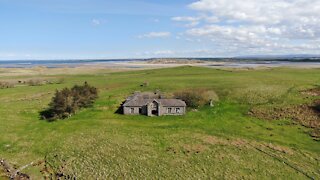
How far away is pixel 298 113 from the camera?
62656mm

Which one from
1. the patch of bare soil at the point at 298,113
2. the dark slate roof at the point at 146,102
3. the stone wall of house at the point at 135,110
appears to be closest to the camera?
the patch of bare soil at the point at 298,113

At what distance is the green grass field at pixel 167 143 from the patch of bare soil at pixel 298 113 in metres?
1.80

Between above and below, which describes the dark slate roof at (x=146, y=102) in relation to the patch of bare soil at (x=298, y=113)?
above

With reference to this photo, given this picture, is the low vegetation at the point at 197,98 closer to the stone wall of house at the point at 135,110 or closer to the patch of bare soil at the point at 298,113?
the stone wall of house at the point at 135,110

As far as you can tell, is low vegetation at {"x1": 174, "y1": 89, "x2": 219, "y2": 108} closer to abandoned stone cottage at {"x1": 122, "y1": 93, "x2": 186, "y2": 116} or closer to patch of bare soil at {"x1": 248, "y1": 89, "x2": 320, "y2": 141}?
abandoned stone cottage at {"x1": 122, "y1": 93, "x2": 186, "y2": 116}

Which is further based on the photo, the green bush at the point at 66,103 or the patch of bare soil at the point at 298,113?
the green bush at the point at 66,103

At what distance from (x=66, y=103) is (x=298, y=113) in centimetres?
4497

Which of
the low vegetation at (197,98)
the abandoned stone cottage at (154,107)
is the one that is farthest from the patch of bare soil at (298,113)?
the abandoned stone cottage at (154,107)

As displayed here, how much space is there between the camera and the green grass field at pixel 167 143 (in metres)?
41.1

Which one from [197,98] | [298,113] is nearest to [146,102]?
[197,98]

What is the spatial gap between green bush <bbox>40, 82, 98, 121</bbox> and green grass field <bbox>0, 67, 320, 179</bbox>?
194 centimetres

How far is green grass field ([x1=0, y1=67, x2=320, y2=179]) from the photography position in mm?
41094

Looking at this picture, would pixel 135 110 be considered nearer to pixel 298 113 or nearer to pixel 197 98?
pixel 197 98

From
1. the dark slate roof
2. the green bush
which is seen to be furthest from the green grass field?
the dark slate roof
